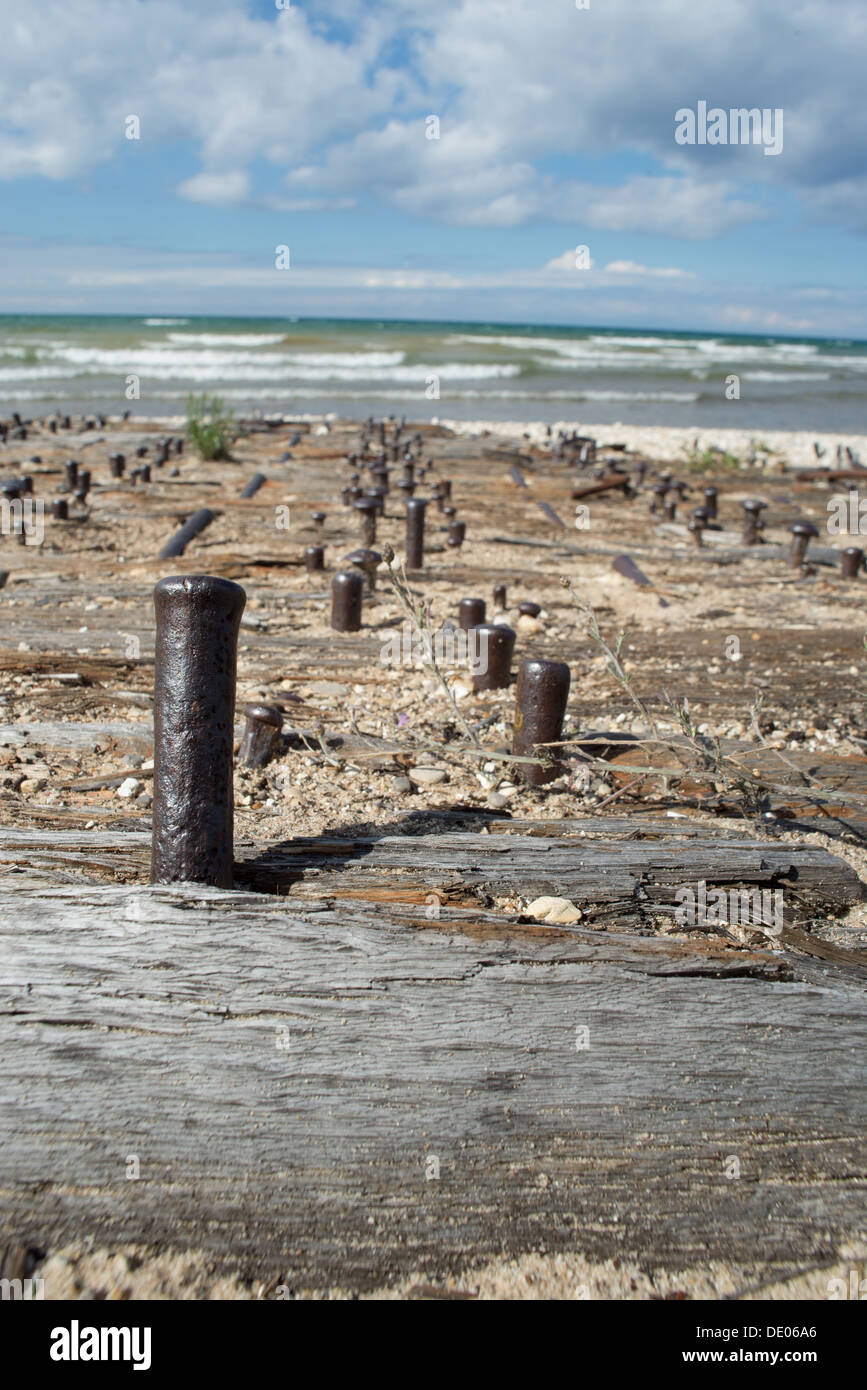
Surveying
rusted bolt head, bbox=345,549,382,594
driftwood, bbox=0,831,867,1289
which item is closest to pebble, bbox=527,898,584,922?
driftwood, bbox=0,831,867,1289

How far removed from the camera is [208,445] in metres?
13.0

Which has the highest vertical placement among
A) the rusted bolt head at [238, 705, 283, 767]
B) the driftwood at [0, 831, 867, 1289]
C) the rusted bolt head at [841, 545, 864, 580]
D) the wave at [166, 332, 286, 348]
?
the wave at [166, 332, 286, 348]

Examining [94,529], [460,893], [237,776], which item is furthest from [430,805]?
[94,529]

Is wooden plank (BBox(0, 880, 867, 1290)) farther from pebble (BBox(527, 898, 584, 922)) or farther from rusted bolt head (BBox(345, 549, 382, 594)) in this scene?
rusted bolt head (BBox(345, 549, 382, 594))

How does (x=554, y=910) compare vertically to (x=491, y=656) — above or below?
below

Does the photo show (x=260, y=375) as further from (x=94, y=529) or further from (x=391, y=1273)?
(x=391, y=1273)

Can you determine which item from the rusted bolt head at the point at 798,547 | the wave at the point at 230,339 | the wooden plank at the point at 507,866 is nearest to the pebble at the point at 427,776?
the wooden plank at the point at 507,866

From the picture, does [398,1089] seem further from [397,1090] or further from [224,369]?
[224,369]

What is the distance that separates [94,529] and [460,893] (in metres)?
7.15

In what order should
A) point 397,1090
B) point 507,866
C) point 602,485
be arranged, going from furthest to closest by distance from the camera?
point 602,485, point 507,866, point 397,1090

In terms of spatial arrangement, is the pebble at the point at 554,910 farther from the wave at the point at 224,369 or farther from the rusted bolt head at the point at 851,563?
the wave at the point at 224,369

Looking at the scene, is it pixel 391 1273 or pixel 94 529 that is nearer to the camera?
pixel 391 1273

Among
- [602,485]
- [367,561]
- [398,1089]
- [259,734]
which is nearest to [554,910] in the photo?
[398,1089]
